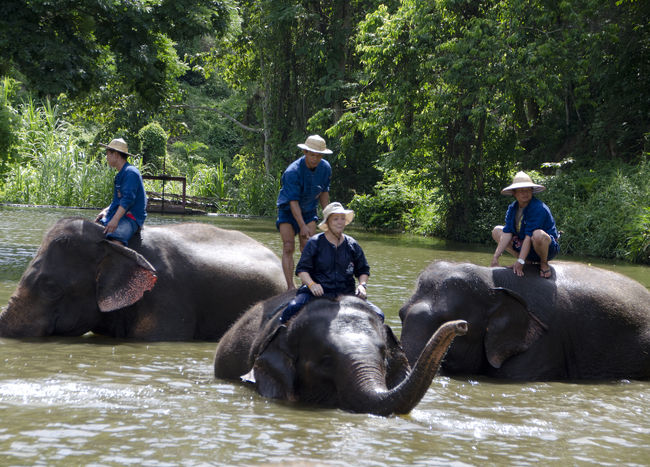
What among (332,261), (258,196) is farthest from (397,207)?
(332,261)

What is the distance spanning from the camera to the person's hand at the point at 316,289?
6199 millimetres

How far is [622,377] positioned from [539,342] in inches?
33.6

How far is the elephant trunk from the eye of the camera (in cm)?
471

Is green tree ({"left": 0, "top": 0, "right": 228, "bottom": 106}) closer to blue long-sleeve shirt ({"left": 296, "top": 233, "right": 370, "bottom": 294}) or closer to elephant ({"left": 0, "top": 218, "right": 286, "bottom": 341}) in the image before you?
elephant ({"left": 0, "top": 218, "right": 286, "bottom": 341})

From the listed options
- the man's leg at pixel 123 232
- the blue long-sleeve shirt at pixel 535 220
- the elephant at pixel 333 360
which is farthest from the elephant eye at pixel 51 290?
the blue long-sleeve shirt at pixel 535 220

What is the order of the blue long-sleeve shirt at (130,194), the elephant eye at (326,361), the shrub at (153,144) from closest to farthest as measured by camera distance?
1. the elephant eye at (326,361)
2. the blue long-sleeve shirt at (130,194)
3. the shrub at (153,144)

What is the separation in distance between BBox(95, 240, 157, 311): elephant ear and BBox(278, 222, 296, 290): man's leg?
138 cm

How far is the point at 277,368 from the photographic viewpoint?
593cm

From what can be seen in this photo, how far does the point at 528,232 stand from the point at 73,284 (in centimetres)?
429

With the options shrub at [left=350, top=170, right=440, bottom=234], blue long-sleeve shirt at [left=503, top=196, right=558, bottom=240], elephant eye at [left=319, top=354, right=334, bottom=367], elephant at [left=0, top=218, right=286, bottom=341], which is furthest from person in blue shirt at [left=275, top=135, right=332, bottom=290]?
shrub at [left=350, top=170, right=440, bottom=234]

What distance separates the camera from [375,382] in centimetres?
540

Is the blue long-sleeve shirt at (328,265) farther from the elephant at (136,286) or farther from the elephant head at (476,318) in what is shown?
the elephant at (136,286)

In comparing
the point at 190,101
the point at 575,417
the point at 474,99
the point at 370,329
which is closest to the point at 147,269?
the point at 370,329

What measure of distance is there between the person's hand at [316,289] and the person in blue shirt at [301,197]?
267 cm
